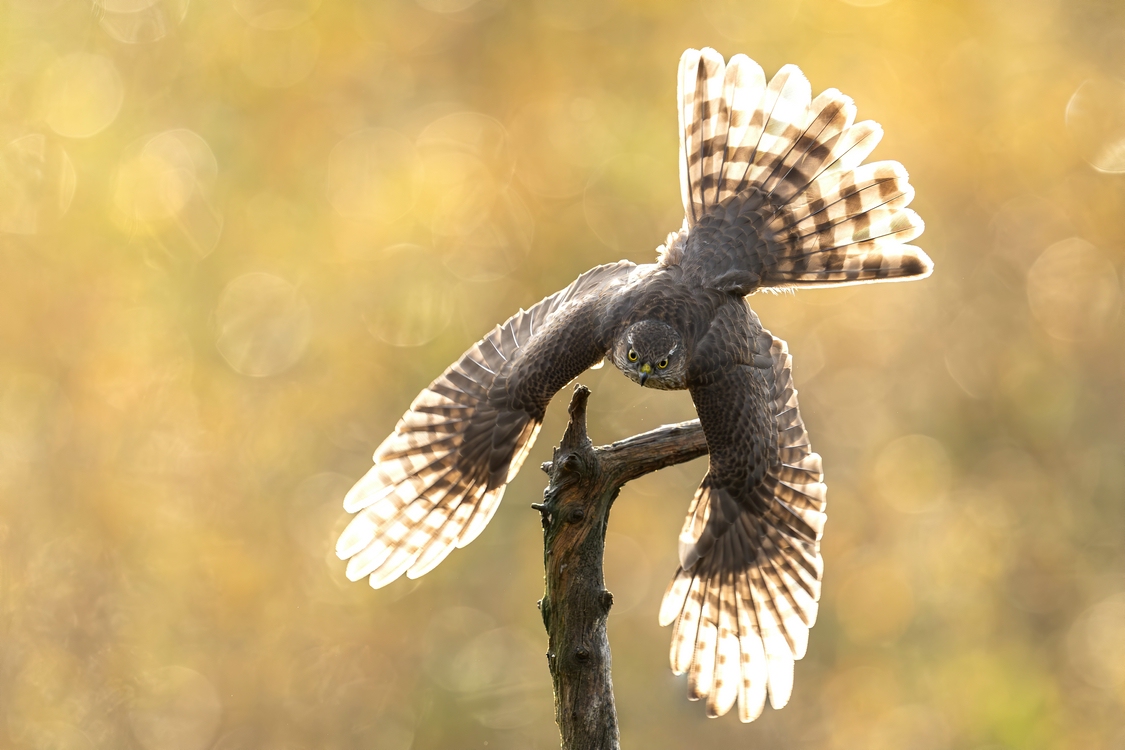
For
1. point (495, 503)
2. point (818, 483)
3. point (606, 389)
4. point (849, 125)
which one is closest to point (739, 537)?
point (818, 483)

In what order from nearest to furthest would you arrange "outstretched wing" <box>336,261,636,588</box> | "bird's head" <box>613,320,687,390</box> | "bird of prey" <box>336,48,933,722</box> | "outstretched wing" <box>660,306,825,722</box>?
"bird's head" <box>613,320,687,390</box>
"bird of prey" <box>336,48,933,722</box>
"outstretched wing" <box>660,306,825,722</box>
"outstretched wing" <box>336,261,636,588</box>

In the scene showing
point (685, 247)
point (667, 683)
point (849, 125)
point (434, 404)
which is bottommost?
point (667, 683)

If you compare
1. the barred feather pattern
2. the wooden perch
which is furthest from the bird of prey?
the wooden perch

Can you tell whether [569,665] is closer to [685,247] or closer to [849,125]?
[685,247]

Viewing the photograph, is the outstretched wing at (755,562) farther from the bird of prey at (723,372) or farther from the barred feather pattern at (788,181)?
the barred feather pattern at (788,181)

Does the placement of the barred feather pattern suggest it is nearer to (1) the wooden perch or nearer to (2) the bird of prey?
(2) the bird of prey

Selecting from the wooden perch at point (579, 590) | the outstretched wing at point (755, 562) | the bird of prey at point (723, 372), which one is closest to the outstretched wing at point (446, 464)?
the bird of prey at point (723, 372)
